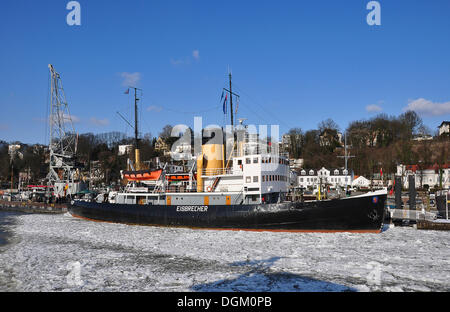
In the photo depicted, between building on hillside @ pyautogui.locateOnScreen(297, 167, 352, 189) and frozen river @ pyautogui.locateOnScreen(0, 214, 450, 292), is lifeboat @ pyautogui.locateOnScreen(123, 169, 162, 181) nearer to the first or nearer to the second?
frozen river @ pyautogui.locateOnScreen(0, 214, 450, 292)

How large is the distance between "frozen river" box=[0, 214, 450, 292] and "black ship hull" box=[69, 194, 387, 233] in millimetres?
905

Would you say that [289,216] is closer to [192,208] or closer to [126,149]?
[192,208]

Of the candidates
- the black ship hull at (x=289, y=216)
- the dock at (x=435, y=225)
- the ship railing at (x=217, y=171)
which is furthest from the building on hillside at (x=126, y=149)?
the dock at (x=435, y=225)

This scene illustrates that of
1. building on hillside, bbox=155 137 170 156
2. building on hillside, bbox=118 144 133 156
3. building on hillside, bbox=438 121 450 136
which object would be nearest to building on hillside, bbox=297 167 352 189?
building on hillside, bbox=155 137 170 156

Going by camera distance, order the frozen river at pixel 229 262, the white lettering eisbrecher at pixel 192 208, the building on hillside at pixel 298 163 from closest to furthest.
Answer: the frozen river at pixel 229 262
the white lettering eisbrecher at pixel 192 208
the building on hillside at pixel 298 163

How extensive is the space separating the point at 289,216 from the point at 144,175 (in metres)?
13.1

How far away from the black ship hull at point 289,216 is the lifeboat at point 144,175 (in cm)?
303

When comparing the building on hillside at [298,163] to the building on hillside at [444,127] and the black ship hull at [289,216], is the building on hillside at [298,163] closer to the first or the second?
the building on hillside at [444,127]

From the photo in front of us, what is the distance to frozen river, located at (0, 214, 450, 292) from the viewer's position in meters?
10.2

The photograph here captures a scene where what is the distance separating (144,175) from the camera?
27.1 metres

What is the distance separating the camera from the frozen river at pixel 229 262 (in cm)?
1017

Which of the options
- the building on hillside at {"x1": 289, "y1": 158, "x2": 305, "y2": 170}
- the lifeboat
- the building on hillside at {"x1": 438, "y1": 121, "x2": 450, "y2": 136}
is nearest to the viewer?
the lifeboat
